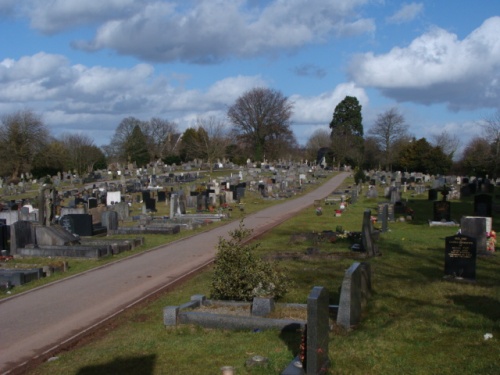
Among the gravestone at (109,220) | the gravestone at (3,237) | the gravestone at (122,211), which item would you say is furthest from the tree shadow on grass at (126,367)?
the gravestone at (122,211)

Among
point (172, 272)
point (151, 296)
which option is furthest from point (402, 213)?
point (151, 296)

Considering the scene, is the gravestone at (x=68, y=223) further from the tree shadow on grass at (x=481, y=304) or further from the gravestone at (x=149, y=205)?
the tree shadow on grass at (x=481, y=304)

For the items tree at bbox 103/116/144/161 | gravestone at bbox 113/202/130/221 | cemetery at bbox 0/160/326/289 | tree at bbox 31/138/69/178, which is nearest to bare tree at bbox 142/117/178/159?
tree at bbox 103/116/144/161

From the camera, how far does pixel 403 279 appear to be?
1316 cm

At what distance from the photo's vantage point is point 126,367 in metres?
7.88

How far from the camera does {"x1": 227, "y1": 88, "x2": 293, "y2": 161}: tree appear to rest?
9738 centimetres

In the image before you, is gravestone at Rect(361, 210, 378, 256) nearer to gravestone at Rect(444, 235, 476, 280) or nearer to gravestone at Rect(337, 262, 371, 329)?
gravestone at Rect(444, 235, 476, 280)

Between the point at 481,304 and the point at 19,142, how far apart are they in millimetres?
71497

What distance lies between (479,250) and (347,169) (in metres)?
79.6

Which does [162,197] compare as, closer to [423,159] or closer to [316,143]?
[423,159]

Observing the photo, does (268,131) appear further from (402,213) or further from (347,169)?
(402,213)

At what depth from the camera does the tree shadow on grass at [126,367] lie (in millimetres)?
7695

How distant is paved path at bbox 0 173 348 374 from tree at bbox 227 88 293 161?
77614mm

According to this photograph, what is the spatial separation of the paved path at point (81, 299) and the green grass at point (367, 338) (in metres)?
0.70
